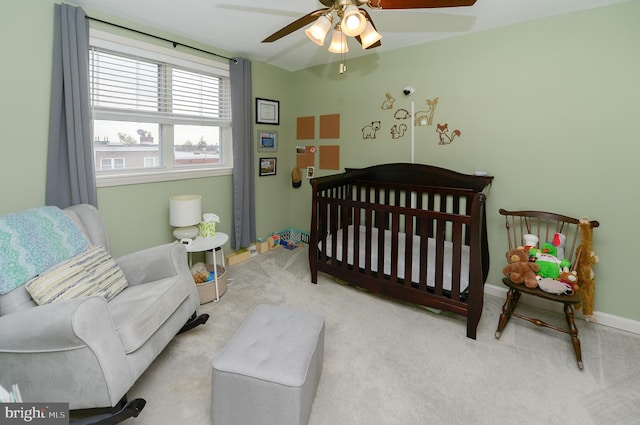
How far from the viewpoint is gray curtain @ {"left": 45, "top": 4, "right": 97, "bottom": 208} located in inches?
82.8

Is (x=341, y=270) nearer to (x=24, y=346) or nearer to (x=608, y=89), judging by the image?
(x=24, y=346)

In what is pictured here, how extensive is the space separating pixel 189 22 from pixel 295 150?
1836 mm

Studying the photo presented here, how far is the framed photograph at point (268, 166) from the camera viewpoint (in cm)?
374

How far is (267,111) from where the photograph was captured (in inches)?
146

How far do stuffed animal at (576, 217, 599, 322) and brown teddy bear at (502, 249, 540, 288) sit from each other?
1.04 ft

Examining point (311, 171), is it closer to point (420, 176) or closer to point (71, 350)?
point (420, 176)

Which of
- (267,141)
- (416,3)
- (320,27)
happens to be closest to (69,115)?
(320,27)

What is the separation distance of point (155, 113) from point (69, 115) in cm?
69

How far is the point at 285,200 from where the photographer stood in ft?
13.6

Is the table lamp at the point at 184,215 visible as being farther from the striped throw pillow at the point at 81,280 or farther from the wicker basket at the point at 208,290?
the striped throw pillow at the point at 81,280

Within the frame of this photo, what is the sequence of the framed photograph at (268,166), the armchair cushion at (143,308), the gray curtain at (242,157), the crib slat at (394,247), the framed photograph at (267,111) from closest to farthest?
the armchair cushion at (143,308)
the crib slat at (394,247)
the gray curtain at (242,157)
the framed photograph at (267,111)
the framed photograph at (268,166)

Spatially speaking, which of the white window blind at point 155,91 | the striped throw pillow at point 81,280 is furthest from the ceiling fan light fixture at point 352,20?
the white window blind at point 155,91

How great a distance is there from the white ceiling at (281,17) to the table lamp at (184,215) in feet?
4.64

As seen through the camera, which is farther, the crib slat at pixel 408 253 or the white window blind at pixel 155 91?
the white window blind at pixel 155 91
